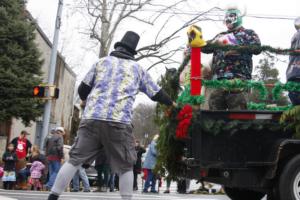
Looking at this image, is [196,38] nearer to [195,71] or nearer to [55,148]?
[195,71]

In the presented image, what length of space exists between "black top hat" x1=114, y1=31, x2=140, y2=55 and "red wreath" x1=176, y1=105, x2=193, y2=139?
87cm

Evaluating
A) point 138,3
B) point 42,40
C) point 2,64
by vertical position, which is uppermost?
point 138,3

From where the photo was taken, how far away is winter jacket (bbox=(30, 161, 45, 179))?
48.8 ft

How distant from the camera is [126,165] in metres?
5.39

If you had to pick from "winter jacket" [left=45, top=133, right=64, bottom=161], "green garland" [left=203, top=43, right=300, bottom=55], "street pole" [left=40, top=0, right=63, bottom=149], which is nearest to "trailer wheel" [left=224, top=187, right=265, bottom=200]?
"green garland" [left=203, top=43, right=300, bottom=55]

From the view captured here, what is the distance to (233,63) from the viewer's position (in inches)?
269

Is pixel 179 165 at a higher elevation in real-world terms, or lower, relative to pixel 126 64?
lower

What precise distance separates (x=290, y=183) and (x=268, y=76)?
1967mm

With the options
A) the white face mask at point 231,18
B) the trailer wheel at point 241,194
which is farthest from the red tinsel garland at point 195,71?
the trailer wheel at point 241,194

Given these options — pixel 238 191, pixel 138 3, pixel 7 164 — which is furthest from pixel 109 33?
pixel 238 191

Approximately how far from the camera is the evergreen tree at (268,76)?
Answer: 21.8ft

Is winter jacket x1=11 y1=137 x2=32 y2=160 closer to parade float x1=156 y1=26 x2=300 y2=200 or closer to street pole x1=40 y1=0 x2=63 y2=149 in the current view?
street pole x1=40 y1=0 x2=63 y2=149

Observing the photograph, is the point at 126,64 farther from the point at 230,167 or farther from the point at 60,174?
the point at 230,167

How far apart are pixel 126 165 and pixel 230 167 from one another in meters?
1.31
